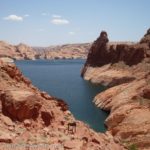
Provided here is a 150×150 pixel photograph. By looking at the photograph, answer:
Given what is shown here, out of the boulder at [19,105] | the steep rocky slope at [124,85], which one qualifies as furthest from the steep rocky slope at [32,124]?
the steep rocky slope at [124,85]

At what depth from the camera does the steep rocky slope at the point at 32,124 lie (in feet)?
77.6

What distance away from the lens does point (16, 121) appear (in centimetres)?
2577

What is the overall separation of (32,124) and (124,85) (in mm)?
66167

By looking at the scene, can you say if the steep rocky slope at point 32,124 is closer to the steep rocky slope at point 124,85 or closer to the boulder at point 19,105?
the boulder at point 19,105

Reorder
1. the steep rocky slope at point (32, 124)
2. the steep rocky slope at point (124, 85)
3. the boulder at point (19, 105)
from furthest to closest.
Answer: the steep rocky slope at point (124, 85) → the boulder at point (19, 105) → the steep rocky slope at point (32, 124)

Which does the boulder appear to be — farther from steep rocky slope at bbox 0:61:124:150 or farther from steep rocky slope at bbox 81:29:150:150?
steep rocky slope at bbox 81:29:150:150

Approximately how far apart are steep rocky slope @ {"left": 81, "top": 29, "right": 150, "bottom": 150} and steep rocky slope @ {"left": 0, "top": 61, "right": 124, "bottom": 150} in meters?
7.65

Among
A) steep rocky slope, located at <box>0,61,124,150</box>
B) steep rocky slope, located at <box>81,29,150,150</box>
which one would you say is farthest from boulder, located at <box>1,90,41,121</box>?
steep rocky slope, located at <box>81,29,150,150</box>

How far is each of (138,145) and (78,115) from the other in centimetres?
2565

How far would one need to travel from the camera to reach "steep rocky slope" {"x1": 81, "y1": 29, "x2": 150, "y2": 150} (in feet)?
182

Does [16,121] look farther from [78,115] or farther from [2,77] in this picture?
[78,115]

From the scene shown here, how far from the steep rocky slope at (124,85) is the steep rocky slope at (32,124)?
7.65 metres

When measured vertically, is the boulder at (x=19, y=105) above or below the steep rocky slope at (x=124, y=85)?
above

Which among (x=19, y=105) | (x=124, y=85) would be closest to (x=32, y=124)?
(x=19, y=105)
